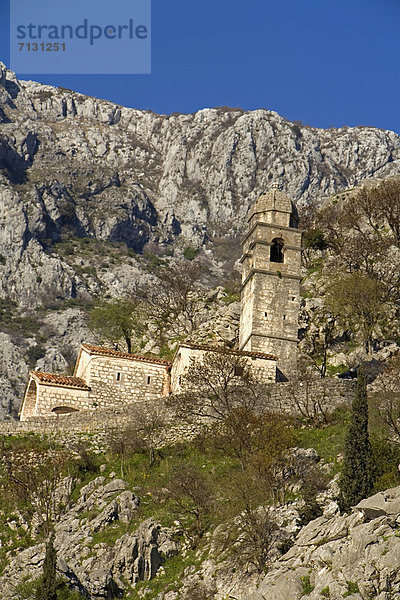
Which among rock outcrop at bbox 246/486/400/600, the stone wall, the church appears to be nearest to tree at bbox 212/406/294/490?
the stone wall

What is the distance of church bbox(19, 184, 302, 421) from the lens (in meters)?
49.9

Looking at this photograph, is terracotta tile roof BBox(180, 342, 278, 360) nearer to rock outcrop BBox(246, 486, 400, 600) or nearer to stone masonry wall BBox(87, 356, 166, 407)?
stone masonry wall BBox(87, 356, 166, 407)

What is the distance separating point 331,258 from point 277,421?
98.4 feet

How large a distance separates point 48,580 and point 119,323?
36.0 metres

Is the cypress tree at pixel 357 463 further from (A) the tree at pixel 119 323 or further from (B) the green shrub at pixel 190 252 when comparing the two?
(B) the green shrub at pixel 190 252

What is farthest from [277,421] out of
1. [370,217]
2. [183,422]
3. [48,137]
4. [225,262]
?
[48,137]

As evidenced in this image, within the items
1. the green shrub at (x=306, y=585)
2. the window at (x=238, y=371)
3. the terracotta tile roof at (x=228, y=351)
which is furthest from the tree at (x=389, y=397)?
the green shrub at (x=306, y=585)

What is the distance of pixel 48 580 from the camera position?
3127cm

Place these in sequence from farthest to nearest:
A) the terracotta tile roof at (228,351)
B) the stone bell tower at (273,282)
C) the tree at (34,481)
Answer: the stone bell tower at (273,282) < the terracotta tile roof at (228,351) < the tree at (34,481)

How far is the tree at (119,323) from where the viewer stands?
6619 cm

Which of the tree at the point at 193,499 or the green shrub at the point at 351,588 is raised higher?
the tree at the point at 193,499

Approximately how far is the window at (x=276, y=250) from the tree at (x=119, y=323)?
1343 centimetres

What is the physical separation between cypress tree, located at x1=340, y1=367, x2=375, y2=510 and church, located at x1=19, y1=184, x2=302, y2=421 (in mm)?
15221

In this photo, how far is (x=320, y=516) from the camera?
33594 mm
